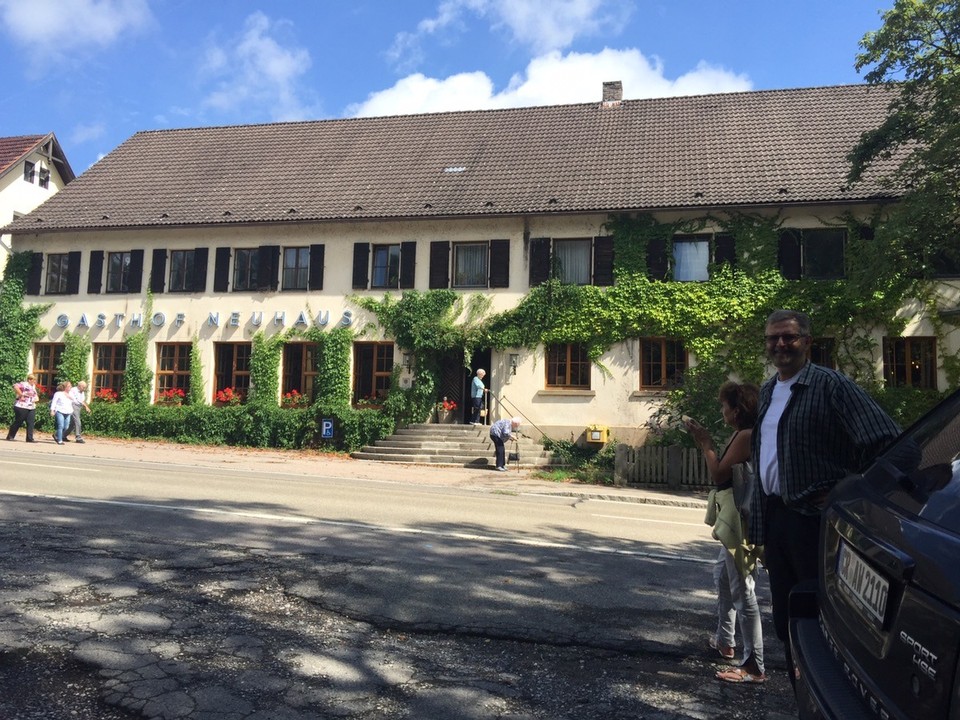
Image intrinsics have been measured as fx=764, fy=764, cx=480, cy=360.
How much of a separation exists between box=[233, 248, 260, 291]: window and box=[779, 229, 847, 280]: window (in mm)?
15878

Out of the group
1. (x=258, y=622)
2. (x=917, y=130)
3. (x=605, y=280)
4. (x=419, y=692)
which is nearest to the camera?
(x=419, y=692)

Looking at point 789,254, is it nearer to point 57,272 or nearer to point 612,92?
point 612,92

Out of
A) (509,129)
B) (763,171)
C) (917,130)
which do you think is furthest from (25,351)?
(917,130)

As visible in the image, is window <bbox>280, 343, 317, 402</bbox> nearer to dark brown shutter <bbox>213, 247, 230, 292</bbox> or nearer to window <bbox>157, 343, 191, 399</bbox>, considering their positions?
dark brown shutter <bbox>213, 247, 230, 292</bbox>

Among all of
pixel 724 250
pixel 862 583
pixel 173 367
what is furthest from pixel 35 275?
pixel 862 583

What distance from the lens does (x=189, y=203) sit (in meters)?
25.9

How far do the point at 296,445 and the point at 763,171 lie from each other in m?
15.9

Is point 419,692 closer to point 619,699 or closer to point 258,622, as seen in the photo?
point 619,699

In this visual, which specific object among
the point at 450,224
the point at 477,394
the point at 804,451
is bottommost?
the point at 804,451

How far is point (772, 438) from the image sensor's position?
3746 millimetres

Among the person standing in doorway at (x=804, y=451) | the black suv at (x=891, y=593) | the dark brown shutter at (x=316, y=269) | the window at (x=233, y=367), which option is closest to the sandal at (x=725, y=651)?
the person standing in doorway at (x=804, y=451)

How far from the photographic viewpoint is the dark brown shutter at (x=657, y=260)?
2144 centimetres

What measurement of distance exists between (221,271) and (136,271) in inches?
122

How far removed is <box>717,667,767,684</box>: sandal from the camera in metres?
4.06
